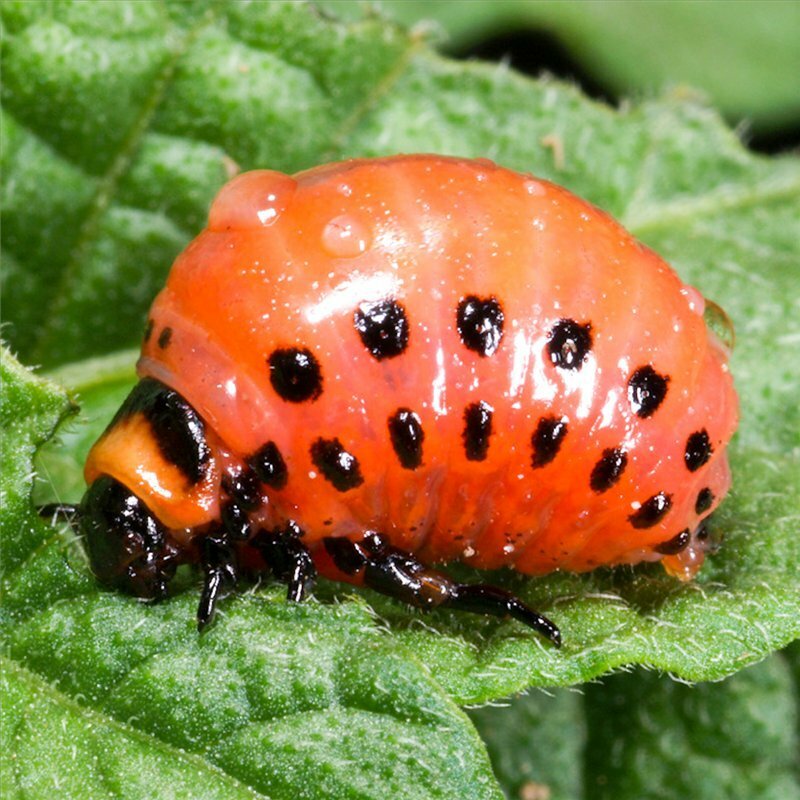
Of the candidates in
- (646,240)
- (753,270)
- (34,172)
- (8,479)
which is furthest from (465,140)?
(8,479)

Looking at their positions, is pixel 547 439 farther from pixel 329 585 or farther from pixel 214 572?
pixel 214 572

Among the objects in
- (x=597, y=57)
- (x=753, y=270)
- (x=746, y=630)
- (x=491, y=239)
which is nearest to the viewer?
→ (x=746, y=630)

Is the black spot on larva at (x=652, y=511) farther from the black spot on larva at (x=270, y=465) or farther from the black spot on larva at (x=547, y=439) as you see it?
the black spot on larva at (x=270, y=465)

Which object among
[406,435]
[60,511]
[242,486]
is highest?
[406,435]

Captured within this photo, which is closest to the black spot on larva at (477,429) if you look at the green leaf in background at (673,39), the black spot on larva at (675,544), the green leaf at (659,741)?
the black spot on larva at (675,544)

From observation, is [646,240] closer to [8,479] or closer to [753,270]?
[753,270]

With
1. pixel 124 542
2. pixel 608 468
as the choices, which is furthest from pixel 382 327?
pixel 124 542
